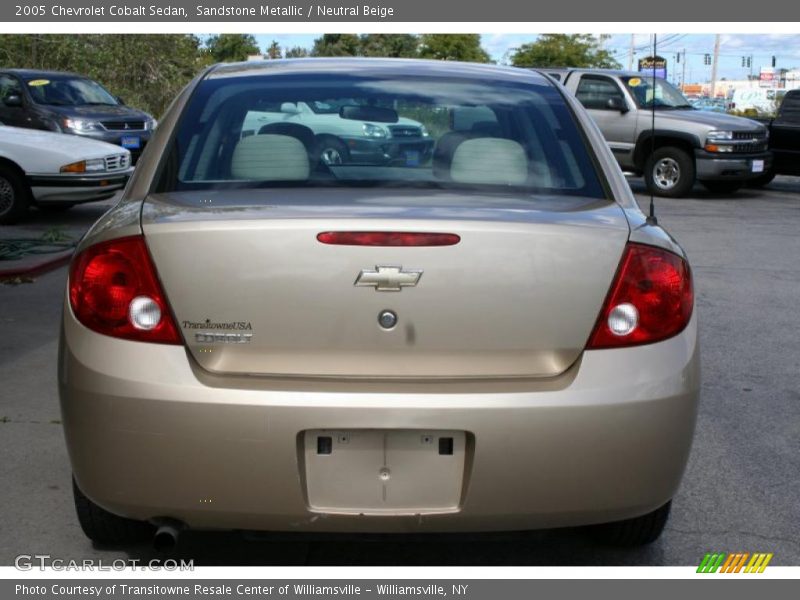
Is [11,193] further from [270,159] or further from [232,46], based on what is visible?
[232,46]

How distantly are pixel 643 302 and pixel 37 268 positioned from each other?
7279mm

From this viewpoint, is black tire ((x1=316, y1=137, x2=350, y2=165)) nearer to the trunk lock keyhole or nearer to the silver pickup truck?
the trunk lock keyhole

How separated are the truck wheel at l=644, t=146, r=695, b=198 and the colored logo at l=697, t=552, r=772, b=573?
14.2 metres

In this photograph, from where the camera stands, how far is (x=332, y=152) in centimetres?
397

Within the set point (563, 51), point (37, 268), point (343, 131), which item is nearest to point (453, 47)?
point (563, 51)

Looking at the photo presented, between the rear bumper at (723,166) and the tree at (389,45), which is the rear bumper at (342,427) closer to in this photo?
the rear bumper at (723,166)

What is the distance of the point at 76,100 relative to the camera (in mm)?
18000

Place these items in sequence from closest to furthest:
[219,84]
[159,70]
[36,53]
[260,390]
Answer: [260,390] < [219,84] < [36,53] < [159,70]

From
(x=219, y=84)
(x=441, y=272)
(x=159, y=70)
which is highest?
(x=219, y=84)

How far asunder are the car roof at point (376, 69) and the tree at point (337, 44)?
52.6 meters

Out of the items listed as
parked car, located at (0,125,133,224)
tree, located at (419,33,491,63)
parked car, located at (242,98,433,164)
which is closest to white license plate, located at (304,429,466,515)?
parked car, located at (242,98,433,164)
